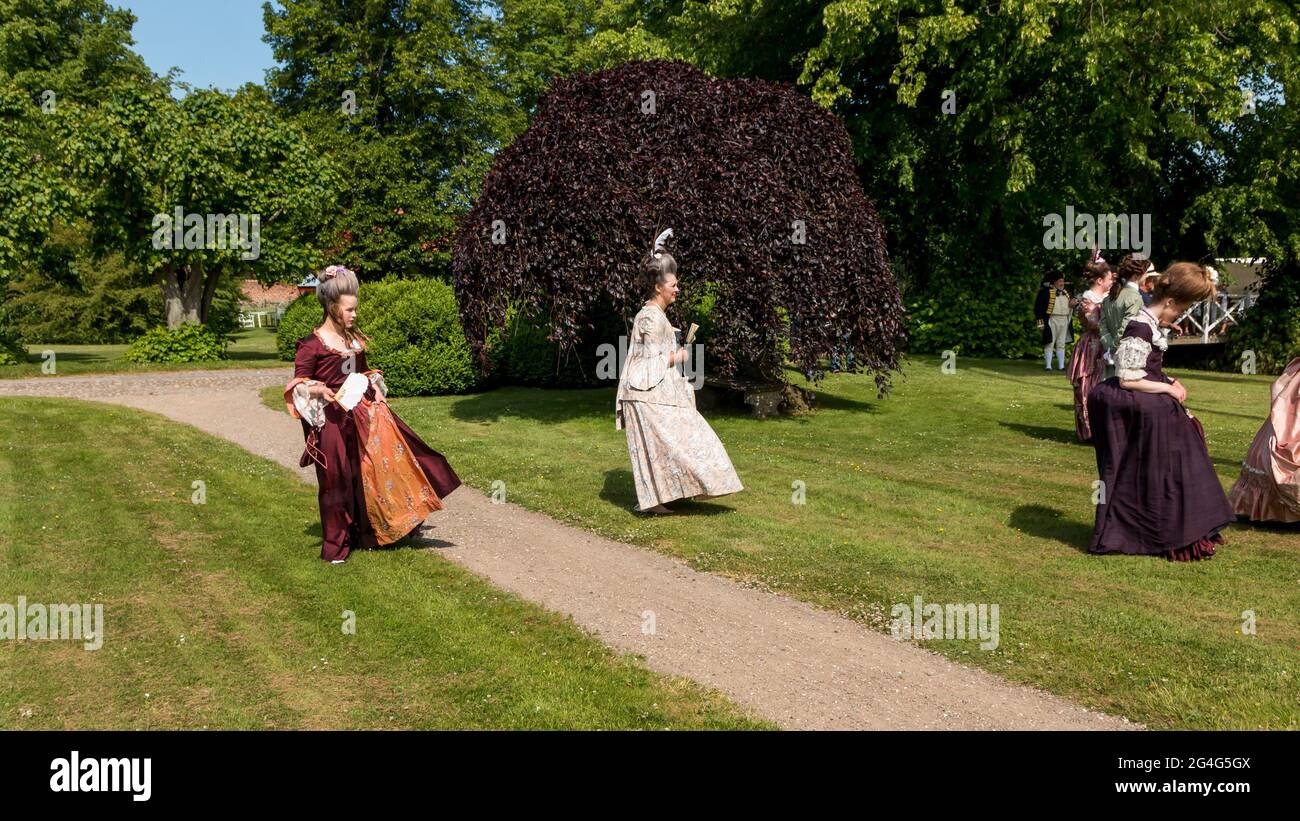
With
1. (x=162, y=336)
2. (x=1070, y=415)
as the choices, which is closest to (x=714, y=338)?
(x=1070, y=415)

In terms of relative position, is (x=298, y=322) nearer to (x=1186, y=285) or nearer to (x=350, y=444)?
(x=350, y=444)

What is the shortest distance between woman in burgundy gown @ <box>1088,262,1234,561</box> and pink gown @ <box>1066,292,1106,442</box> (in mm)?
4466

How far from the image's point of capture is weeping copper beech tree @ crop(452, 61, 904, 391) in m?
13.7

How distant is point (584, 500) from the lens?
9898 millimetres

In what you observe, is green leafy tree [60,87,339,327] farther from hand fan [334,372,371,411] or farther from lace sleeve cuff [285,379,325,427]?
hand fan [334,372,371,411]

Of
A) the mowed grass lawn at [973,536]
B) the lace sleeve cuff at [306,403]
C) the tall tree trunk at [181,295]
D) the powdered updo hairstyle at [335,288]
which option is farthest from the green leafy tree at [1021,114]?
the lace sleeve cuff at [306,403]

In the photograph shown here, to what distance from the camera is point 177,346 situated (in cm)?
2648

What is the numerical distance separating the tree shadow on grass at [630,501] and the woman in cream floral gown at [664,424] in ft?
1.55

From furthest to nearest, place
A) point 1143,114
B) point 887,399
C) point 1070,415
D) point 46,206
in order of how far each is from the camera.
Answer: point 46,206 < point 1143,114 < point 887,399 < point 1070,415

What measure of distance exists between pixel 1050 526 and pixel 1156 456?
152cm
